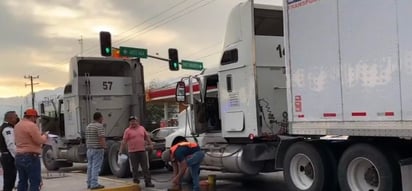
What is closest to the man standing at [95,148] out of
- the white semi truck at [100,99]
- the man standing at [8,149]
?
the man standing at [8,149]

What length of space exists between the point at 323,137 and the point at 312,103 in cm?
56

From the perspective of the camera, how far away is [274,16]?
1065 centimetres

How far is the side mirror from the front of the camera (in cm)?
1187

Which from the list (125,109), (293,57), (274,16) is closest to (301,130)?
(293,57)

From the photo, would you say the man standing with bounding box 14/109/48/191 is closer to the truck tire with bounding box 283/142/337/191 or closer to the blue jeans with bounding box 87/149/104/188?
the blue jeans with bounding box 87/149/104/188

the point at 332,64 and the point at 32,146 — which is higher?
the point at 332,64

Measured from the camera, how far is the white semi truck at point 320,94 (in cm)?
700

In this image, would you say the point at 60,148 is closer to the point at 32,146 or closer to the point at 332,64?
the point at 32,146

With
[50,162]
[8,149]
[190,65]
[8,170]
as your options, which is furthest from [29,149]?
[190,65]

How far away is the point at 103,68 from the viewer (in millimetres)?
16766

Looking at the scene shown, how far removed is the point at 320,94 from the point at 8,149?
5935 millimetres

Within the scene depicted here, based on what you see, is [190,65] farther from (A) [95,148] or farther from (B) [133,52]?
(A) [95,148]

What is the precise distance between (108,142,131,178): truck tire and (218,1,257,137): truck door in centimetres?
462

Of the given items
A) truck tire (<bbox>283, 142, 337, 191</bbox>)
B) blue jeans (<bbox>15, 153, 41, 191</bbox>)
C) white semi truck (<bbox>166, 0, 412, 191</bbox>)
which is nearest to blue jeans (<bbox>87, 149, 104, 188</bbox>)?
blue jeans (<bbox>15, 153, 41, 191</bbox>)
